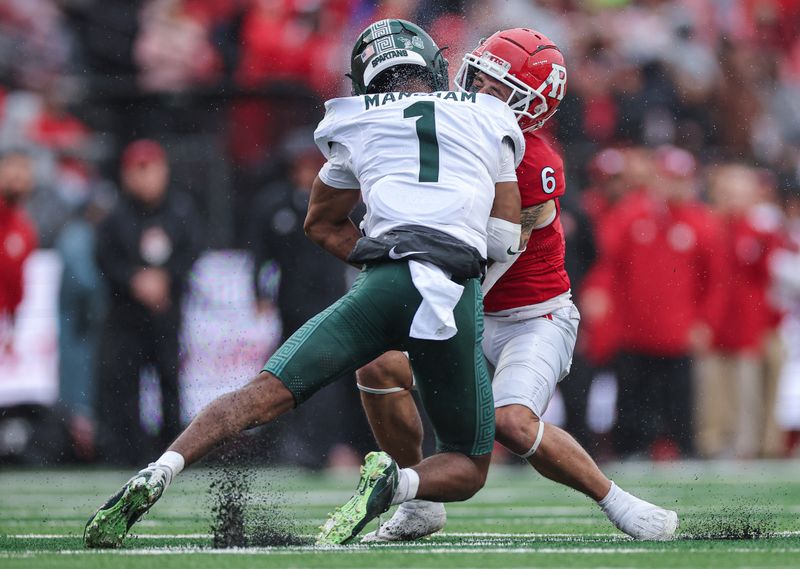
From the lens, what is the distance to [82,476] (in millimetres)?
9602

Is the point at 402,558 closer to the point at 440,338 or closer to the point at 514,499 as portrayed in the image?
the point at 440,338

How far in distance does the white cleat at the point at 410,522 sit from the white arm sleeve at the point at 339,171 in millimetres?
1194

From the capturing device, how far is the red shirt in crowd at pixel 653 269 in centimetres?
1047

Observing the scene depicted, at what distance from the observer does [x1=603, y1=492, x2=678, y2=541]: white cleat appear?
5.14 m

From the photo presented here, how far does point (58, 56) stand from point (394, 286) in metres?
7.62

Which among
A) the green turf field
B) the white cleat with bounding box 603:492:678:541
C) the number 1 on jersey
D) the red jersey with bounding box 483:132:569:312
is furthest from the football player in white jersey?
the white cleat with bounding box 603:492:678:541

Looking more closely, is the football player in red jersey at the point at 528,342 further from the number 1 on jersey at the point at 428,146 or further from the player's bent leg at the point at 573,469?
the number 1 on jersey at the point at 428,146

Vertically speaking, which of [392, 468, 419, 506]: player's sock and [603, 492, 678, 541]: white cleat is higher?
[392, 468, 419, 506]: player's sock

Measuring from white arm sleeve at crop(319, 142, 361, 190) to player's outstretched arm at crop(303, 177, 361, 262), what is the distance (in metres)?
0.07

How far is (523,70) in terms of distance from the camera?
17.3 feet

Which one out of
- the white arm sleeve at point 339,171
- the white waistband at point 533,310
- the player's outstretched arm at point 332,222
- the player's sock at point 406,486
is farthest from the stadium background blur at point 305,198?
the player's sock at point 406,486

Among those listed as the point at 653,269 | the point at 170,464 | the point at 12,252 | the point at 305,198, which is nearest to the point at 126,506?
the point at 170,464

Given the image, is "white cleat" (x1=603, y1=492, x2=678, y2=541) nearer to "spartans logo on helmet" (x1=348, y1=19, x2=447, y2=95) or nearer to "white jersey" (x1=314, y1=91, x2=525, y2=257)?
"white jersey" (x1=314, y1=91, x2=525, y2=257)

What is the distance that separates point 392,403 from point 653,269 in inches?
214
